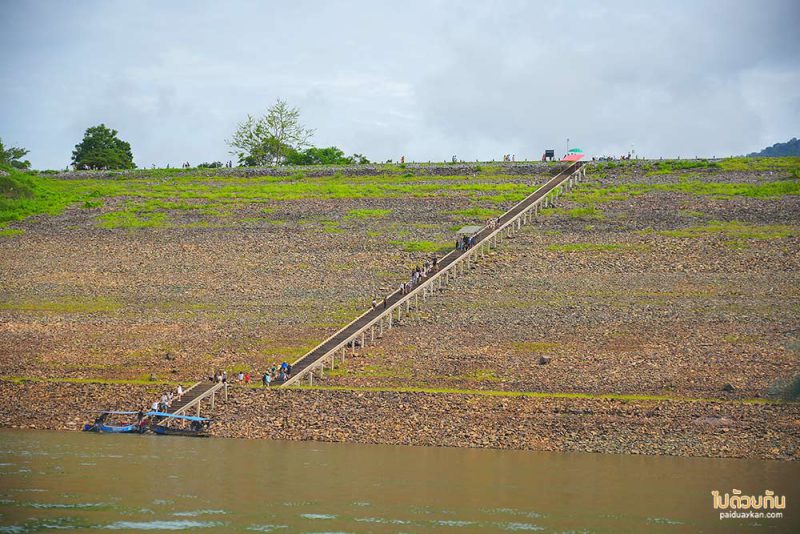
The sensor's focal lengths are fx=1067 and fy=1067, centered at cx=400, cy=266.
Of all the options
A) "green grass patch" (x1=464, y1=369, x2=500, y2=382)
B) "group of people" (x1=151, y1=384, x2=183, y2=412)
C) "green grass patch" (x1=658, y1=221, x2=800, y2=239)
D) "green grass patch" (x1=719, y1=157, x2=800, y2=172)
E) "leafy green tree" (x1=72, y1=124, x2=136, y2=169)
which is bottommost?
"group of people" (x1=151, y1=384, x2=183, y2=412)

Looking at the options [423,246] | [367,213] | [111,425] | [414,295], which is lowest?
[111,425]

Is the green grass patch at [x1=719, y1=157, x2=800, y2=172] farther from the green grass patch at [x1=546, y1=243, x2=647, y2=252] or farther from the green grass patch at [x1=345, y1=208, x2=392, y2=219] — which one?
the green grass patch at [x1=345, y1=208, x2=392, y2=219]

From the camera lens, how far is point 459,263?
219ft

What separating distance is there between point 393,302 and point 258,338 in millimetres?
7943

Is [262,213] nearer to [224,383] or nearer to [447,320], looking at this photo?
[447,320]

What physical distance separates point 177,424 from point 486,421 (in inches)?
507

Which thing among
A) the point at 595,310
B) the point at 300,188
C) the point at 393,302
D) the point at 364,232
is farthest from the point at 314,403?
the point at 300,188

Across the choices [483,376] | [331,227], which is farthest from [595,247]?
[483,376]

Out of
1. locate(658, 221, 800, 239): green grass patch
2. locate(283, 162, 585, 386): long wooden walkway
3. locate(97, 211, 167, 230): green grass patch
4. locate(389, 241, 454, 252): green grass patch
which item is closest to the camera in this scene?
locate(283, 162, 585, 386): long wooden walkway

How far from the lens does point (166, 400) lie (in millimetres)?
45719

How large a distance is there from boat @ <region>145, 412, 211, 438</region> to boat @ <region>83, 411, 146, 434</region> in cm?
49

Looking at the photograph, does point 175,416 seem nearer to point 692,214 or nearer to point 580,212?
point 580,212

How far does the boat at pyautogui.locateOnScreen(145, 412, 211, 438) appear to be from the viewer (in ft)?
142

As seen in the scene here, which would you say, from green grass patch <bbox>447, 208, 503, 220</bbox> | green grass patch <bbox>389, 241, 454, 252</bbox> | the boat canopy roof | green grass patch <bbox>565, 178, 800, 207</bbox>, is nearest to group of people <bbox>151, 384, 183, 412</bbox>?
the boat canopy roof
